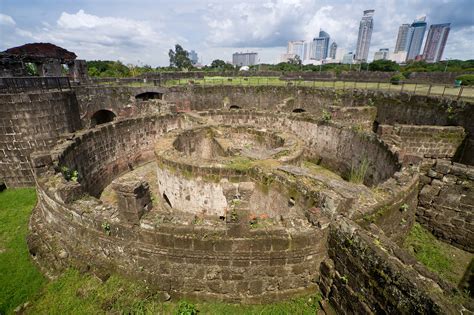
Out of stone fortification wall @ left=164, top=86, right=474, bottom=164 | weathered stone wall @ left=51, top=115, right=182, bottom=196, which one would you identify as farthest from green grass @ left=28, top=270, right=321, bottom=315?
stone fortification wall @ left=164, top=86, right=474, bottom=164

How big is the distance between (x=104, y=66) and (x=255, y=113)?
5314 cm

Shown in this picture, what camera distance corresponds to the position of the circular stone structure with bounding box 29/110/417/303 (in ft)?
17.6

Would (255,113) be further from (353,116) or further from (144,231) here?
(144,231)

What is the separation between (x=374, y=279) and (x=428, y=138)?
9862 mm

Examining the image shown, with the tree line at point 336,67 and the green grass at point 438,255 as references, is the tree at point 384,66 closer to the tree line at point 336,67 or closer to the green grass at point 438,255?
the tree line at point 336,67

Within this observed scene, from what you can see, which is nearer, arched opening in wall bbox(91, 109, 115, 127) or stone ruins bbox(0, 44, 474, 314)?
stone ruins bbox(0, 44, 474, 314)

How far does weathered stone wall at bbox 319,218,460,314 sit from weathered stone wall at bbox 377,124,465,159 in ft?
25.5

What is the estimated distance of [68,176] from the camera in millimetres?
8945

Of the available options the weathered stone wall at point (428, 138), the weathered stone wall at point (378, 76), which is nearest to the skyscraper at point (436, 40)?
the weathered stone wall at point (378, 76)

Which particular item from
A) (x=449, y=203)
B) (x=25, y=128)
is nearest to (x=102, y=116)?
(x=25, y=128)

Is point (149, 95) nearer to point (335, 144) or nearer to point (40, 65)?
point (40, 65)

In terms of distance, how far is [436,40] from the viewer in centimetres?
17300

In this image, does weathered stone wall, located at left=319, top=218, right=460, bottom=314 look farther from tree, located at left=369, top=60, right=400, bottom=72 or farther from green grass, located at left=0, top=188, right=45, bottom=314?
tree, located at left=369, top=60, right=400, bottom=72

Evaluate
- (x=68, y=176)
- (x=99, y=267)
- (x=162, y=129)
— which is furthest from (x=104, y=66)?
(x=99, y=267)
